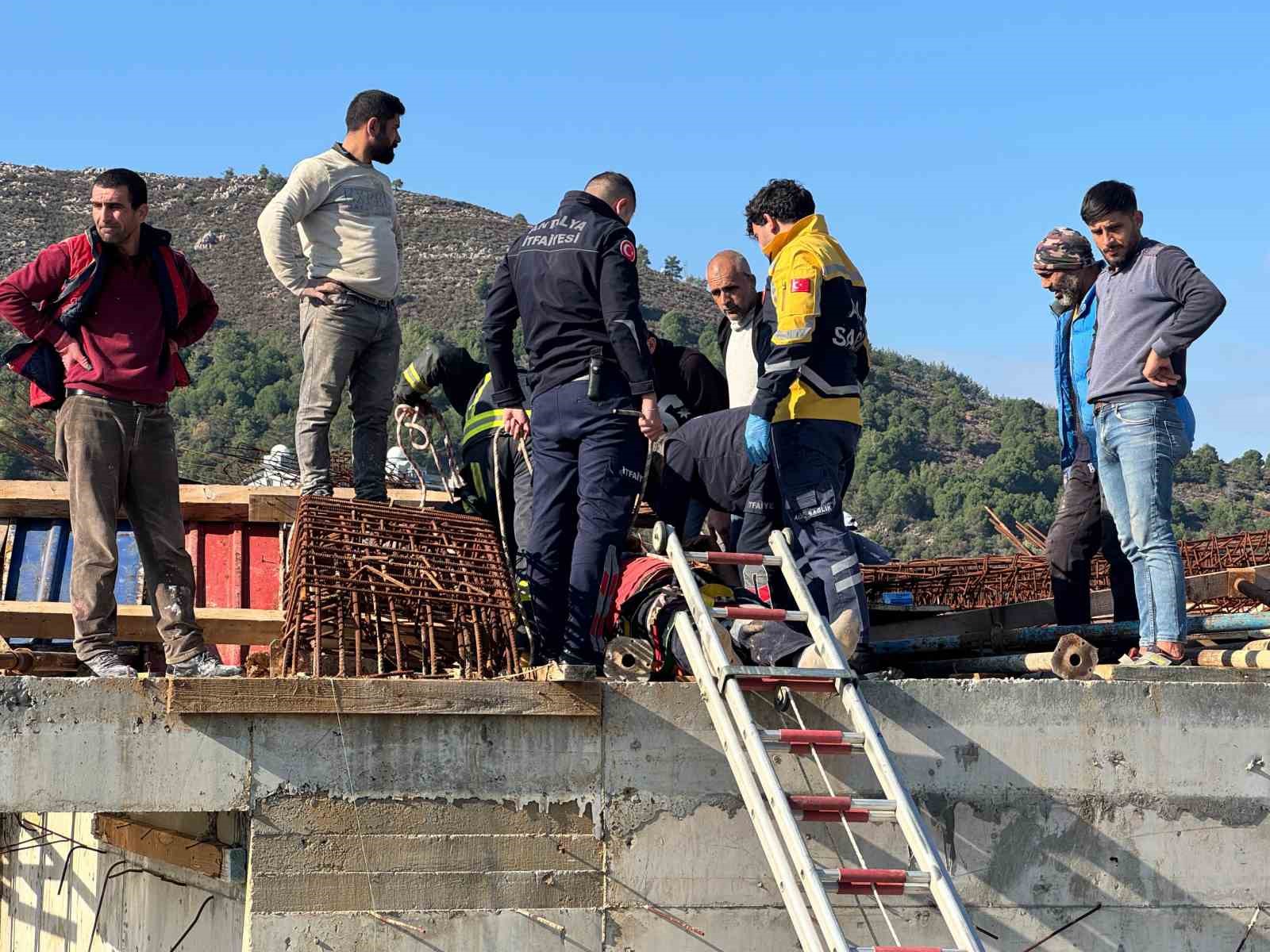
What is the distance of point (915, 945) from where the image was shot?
19.9 feet

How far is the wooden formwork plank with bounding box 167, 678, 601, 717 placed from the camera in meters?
5.62

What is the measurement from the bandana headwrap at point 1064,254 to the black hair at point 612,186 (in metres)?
2.33

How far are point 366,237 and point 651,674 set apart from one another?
291 cm

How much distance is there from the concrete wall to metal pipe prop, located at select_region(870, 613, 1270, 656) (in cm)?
119

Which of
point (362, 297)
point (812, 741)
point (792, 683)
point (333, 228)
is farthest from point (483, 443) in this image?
point (812, 741)

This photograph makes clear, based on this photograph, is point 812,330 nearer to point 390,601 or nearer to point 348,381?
point 390,601

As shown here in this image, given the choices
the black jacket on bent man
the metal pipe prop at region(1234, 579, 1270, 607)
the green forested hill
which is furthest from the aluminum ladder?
the green forested hill

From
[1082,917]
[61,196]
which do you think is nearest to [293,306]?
[61,196]

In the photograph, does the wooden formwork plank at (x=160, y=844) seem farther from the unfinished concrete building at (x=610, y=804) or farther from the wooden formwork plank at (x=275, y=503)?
the wooden formwork plank at (x=275, y=503)

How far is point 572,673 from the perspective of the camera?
5.83 meters

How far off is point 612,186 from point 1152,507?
2.68m

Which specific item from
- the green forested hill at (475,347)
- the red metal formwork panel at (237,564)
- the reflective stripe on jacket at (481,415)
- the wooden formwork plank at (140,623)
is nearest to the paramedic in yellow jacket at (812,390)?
the reflective stripe on jacket at (481,415)

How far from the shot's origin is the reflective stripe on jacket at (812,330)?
663 centimetres

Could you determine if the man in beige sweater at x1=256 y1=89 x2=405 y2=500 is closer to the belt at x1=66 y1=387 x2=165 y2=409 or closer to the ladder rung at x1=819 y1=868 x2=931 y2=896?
the belt at x1=66 y1=387 x2=165 y2=409
